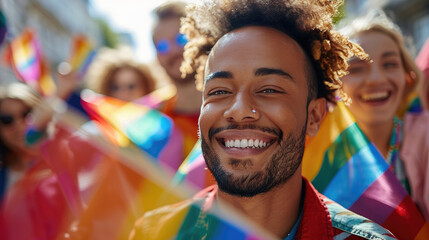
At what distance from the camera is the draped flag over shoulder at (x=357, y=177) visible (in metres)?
1.64

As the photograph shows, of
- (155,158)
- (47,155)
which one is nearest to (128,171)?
(155,158)

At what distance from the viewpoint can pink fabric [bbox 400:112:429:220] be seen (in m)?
1.95

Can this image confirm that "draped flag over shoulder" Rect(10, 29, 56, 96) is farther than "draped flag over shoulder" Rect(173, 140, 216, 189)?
Yes

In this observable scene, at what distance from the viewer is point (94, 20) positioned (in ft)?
152

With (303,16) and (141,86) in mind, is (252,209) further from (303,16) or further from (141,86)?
(141,86)

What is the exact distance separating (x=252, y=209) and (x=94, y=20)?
4818cm

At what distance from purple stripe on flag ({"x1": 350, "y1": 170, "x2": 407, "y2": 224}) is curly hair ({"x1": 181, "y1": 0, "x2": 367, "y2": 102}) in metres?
0.39

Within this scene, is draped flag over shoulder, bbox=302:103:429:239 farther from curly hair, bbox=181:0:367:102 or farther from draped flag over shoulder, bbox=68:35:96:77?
draped flag over shoulder, bbox=68:35:96:77

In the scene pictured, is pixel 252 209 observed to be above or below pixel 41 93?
above

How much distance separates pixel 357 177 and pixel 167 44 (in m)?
1.55

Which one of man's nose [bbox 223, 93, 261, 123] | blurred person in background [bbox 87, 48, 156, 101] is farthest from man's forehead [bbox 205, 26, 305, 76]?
blurred person in background [bbox 87, 48, 156, 101]

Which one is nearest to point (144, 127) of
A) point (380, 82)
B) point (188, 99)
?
point (188, 99)

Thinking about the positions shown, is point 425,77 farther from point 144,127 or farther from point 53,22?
point 53,22

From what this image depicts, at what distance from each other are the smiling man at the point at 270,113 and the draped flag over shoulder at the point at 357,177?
0.63 ft
